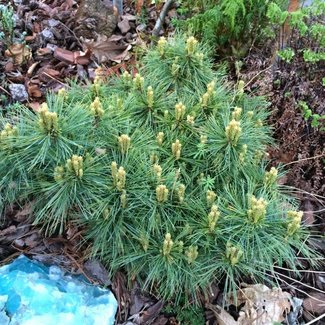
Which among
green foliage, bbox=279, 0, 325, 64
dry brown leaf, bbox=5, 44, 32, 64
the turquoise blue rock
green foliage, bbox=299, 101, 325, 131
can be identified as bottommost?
the turquoise blue rock

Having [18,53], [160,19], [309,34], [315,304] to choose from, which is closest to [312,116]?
[309,34]

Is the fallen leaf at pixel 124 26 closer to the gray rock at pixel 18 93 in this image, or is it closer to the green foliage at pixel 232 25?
the green foliage at pixel 232 25

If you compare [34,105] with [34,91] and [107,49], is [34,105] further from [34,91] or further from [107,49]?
[107,49]

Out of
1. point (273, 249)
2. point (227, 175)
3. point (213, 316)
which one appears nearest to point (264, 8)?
point (227, 175)

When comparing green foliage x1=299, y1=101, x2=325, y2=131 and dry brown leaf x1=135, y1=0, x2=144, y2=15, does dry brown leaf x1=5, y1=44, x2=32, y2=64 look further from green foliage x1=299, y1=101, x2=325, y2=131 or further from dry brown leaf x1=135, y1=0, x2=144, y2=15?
green foliage x1=299, y1=101, x2=325, y2=131

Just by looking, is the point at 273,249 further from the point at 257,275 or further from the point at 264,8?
the point at 264,8

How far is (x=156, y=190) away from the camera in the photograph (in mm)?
A: 1812

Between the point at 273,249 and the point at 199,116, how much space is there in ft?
2.18

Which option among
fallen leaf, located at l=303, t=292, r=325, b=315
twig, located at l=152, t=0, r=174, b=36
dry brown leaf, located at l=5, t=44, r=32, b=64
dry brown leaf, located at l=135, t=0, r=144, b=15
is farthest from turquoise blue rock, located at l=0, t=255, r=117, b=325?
dry brown leaf, located at l=135, t=0, r=144, b=15

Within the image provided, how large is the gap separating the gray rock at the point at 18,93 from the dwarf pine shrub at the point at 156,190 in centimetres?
68

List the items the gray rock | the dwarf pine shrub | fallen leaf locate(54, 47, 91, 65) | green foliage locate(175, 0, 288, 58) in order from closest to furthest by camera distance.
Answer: the dwarf pine shrub
the gray rock
green foliage locate(175, 0, 288, 58)
fallen leaf locate(54, 47, 91, 65)

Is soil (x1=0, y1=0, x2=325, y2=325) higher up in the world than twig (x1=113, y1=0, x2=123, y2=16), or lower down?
lower down

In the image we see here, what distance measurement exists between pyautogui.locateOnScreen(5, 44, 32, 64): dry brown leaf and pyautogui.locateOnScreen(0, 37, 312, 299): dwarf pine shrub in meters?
0.95

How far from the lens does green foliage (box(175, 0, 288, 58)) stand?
282cm
